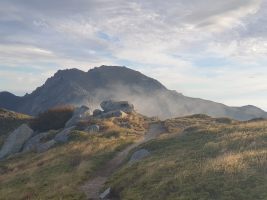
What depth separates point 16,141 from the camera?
64.6 meters

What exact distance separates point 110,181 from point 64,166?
410 inches

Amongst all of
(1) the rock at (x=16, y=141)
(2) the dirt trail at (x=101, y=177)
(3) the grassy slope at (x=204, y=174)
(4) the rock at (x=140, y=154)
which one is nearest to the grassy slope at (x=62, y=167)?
(2) the dirt trail at (x=101, y=177)

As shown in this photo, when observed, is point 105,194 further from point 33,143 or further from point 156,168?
point 33,143

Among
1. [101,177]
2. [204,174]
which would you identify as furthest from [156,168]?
[101,177]

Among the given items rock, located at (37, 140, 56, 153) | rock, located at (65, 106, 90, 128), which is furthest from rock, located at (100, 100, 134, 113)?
rock, located at (37, 140, 56, 153)

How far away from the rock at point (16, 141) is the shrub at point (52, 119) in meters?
2.84

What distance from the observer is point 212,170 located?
2428 centimetres

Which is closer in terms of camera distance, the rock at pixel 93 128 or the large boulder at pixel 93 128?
the large boulder at pixel 93 128

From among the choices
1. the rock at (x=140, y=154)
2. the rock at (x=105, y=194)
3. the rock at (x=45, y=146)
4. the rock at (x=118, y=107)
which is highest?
the rock at (x=118, y=107)

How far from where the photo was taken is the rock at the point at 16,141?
62.6m

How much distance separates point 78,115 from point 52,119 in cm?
458

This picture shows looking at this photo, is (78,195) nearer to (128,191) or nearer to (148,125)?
(128,191)

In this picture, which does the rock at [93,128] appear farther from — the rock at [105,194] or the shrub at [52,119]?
the rock at [105,194]

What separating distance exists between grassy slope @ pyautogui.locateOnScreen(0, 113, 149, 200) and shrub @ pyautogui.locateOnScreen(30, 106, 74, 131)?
15148mm
